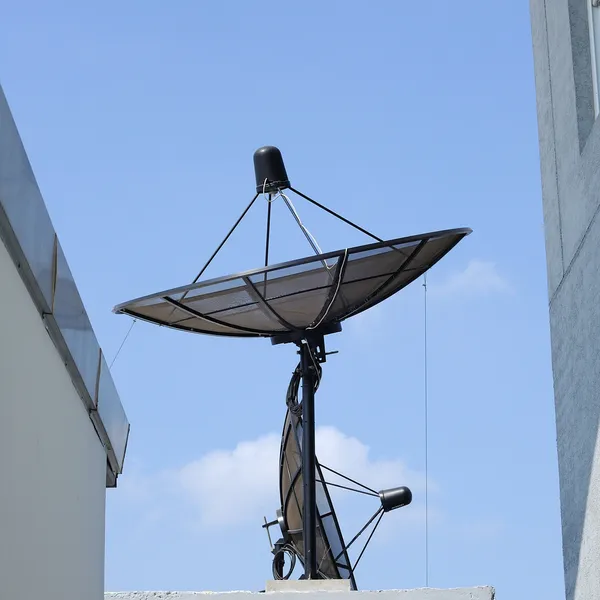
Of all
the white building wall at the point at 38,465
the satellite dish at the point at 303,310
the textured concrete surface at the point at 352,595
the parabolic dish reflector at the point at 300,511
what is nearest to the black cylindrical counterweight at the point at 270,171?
the satellite dish at the point at 303,310

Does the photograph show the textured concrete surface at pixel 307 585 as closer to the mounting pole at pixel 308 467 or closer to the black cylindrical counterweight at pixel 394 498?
the mounting pole at pixel 308 467

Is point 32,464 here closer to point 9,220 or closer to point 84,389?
point 9,220

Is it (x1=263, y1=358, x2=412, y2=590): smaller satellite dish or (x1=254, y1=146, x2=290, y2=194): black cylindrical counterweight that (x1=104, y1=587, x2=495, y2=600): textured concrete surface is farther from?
(x1=254, y1=146, x2=290, y2=194): black cylindrical counterweight

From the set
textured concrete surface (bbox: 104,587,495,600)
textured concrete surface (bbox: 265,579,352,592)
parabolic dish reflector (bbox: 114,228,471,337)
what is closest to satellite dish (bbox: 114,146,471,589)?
parabolic dish reflector (bbox: 114,228,471,337)

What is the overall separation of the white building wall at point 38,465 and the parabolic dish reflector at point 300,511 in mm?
5054

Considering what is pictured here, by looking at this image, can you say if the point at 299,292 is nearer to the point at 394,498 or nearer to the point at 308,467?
the point at 308,467

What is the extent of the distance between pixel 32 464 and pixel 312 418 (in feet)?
20.2

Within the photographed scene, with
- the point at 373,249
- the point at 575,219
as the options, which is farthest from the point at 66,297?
the point at 373,249

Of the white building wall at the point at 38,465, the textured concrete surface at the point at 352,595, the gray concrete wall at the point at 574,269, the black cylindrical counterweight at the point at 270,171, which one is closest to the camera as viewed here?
the white building wall at the point at 38,465

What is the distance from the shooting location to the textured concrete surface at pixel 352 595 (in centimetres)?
829

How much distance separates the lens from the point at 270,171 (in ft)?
34.3

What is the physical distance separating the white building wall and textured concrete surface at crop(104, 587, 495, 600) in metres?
3.55

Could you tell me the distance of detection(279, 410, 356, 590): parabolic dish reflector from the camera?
33.1 feet

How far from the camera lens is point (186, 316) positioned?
30.5 feet
